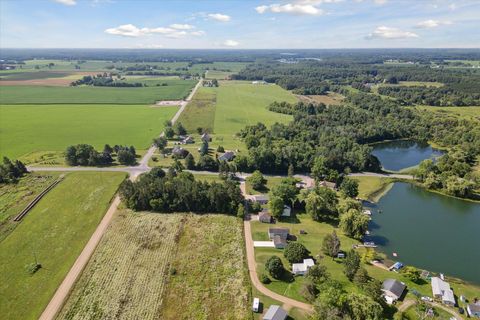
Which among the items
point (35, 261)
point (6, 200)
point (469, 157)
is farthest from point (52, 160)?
point (469, 157)

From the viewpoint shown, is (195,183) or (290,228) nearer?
(290,228)

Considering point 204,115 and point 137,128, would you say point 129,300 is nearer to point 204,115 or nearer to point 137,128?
point 137,128

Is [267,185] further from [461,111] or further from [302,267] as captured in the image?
[461,111]

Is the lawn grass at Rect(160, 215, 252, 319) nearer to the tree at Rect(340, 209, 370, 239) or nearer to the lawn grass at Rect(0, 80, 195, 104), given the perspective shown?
the tree at Rect(340, 209, 370, 239)

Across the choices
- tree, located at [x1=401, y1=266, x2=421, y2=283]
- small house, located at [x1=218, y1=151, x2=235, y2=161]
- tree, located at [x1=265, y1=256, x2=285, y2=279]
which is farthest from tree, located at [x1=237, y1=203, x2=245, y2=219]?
tree, located at [x1=401, y1=266, x2=421, y2=283]

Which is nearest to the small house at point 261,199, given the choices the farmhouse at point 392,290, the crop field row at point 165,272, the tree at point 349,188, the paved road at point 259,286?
the crop field row at point 165,272

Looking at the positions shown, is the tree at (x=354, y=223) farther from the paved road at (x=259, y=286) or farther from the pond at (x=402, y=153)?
the pond at (x=402, y=153)

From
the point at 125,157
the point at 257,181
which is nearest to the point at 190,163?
the point at 125,157
